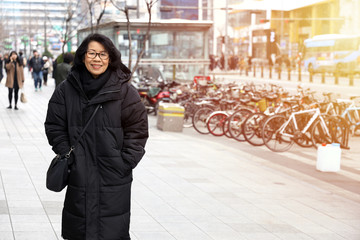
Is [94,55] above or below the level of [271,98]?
above

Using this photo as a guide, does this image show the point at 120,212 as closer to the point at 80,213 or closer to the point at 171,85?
the point at 80,213

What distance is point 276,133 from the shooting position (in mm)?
13000

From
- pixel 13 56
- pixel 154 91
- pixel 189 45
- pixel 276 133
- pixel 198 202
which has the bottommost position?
pixel 198 202

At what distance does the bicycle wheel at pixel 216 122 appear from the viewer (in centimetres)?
1516

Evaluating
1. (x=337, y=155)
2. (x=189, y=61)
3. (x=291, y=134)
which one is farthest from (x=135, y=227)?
(x=189, y=61)

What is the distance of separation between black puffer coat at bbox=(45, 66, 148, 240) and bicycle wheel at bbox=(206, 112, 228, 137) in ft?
37.1

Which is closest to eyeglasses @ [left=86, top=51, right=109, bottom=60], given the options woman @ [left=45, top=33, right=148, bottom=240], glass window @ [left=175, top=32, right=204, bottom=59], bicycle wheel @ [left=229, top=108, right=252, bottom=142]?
woman @ [left=45, top=33, right=148, bottom=240]

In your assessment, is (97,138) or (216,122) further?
(216,122)

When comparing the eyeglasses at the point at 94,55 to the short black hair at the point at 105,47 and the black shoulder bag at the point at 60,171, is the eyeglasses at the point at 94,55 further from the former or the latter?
the black shoulder bag at the point at 60,171

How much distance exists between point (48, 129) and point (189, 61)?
20.3 metres

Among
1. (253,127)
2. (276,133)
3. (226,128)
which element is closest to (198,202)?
(276,133)

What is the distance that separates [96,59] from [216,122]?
38.0ft

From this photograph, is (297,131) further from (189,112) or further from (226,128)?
(189,112)

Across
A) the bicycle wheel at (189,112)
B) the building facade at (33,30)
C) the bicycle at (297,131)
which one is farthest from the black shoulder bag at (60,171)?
the building facade at (33,30)
